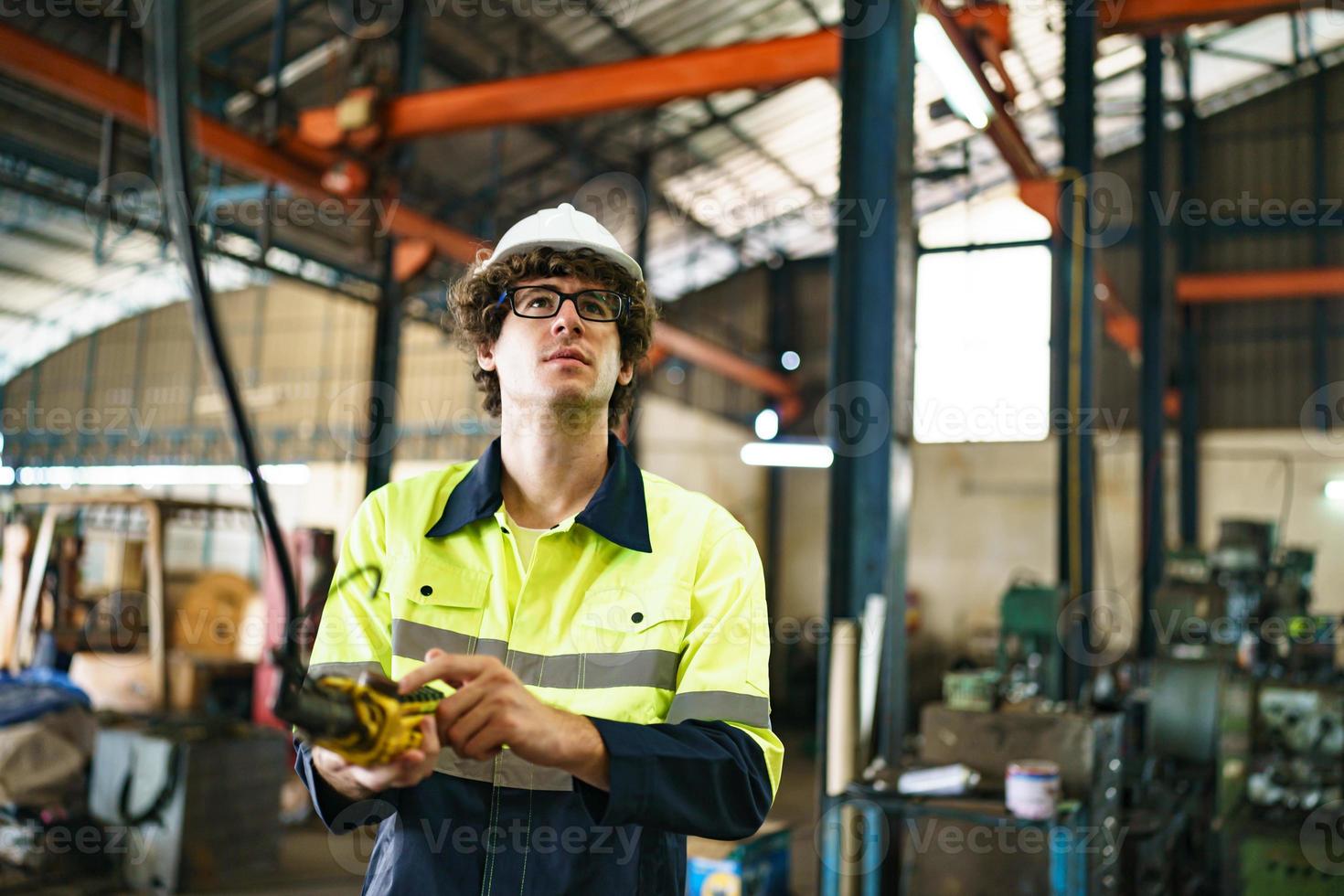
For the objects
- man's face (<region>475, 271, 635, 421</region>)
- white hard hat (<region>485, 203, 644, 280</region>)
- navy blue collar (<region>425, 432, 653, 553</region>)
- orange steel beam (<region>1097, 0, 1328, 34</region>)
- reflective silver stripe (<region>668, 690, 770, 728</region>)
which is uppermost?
orange steel beam (<region>1097, 0, 1328, 34</region>)

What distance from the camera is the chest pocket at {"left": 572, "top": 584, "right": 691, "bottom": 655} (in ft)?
5.38

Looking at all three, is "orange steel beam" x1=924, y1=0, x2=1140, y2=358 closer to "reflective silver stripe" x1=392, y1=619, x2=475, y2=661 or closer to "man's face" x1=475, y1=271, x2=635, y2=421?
"man's face" x1=475, y1=271, x2=635, y2=421

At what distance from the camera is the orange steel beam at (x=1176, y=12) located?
6.42 metres

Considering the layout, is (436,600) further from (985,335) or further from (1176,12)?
(985,335)

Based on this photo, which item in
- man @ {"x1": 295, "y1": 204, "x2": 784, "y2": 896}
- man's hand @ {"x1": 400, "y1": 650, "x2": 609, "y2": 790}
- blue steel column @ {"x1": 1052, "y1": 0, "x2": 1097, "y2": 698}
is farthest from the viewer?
blue steel column @ {"x1": 1052, "y1": 0, "x2": 1097, "y2": 698}

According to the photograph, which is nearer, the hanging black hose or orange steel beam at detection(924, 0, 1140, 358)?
the hanging black hose

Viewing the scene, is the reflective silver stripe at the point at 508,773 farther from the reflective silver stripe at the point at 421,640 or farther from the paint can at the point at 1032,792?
the paint can at the point at 1032,792

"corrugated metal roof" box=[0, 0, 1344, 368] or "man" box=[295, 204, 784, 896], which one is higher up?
"corrugated metal roof" box=[0, 0, 1344, 368]

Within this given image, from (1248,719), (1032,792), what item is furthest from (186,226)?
(1248,719)

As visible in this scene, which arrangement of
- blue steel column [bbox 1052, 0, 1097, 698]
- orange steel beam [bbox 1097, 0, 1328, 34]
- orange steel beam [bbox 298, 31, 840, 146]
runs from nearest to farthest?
orange steel beam [bbox 1097, 0, 1328, 34] < orange steel beam [bbox 298, 31, 840, 146] < blue steel column [bbox 1052, 0, 1097, 698]

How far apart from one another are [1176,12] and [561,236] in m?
6.12

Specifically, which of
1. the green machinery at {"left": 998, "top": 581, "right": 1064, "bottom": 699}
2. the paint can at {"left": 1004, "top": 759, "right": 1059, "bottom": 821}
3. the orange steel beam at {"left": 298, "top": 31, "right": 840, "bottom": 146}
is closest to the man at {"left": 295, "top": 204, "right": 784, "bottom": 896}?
the paint can at {"left": 1004, "top": 759, "right": 1059, "bottom": 821}

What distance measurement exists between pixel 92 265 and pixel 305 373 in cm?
375

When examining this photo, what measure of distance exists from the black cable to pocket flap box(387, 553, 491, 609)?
13.2 inches
